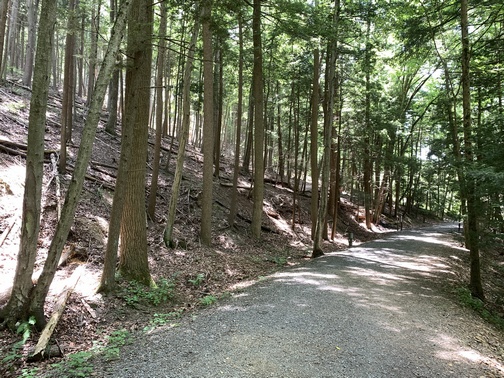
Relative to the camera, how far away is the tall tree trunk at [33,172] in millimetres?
4770

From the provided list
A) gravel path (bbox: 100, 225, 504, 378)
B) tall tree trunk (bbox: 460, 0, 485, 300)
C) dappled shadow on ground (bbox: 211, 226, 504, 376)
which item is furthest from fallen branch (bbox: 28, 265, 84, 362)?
tall tree trunk (bbox: 460, 0, 485, 300)

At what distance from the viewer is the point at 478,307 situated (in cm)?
828

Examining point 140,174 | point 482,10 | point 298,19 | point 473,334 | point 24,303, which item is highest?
point 482,10

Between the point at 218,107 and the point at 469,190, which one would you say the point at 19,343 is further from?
the point at 218,107

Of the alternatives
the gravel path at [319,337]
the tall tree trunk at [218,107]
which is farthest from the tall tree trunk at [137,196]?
the tall tree trunk at [218,107]

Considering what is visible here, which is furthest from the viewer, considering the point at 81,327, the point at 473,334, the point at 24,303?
the point at 473,334

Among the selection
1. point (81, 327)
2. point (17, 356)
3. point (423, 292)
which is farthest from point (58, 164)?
point (423, 292)

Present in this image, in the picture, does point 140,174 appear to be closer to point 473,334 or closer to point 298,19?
point 298,19

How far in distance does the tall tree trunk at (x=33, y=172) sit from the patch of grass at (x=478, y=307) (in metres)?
8.99

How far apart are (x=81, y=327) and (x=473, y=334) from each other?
6.66 meters

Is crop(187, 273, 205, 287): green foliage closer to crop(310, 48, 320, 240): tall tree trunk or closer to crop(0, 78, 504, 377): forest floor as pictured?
crop(0, 78, 504, 377): forest floor

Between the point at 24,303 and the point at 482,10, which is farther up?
the point at 482,10

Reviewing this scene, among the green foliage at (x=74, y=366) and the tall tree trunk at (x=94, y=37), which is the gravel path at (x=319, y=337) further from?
the tall tree trunk at (x=94, y=37)

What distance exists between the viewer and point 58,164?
10352 mm
